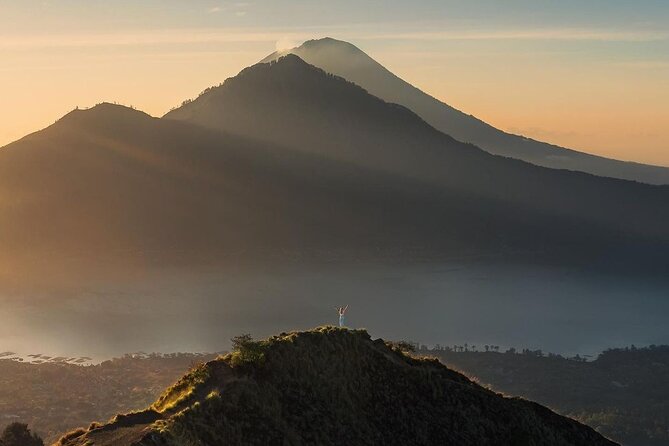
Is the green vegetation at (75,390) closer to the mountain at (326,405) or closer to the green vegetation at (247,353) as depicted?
the mountain at (326,405)

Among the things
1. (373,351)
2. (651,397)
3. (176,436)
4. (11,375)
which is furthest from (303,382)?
(651,397)

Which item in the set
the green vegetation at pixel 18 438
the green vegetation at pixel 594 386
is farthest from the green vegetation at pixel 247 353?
the green vegetation at pixel 594 386

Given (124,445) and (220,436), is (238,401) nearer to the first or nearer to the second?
(220,436)

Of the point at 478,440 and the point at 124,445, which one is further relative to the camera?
the point at 478,440

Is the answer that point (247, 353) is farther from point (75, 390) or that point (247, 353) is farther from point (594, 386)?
point (594, 386)

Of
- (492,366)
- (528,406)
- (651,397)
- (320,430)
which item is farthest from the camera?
(492,366)
